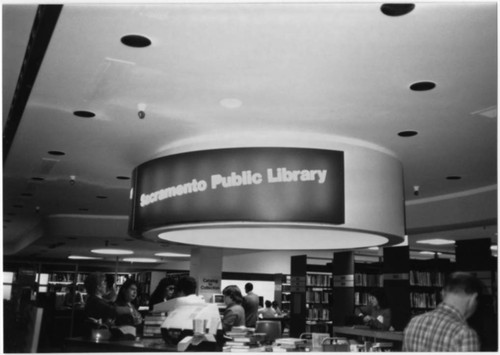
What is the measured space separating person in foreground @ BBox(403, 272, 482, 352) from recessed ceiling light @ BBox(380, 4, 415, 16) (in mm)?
1479

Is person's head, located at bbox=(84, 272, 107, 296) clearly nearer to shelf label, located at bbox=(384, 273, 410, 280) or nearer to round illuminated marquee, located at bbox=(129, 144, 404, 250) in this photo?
round illuminated marquee, located at bbox=(129, 144, 404, 250)

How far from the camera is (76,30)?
132 inches

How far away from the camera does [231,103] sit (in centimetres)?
458

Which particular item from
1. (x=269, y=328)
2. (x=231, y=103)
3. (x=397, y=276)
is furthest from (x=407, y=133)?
(x=397, y=276)

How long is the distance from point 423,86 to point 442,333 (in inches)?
80.2

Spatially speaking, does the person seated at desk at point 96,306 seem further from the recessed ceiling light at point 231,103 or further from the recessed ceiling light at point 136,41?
the recessed ceiling light at point 136,41

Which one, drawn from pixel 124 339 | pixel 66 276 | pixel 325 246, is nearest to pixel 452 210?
pixel 325 246

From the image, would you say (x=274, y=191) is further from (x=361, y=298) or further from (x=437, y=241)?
(x=437, y=241)

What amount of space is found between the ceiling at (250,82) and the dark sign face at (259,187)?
278 mm

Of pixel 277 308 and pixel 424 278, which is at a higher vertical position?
pixel 424 278

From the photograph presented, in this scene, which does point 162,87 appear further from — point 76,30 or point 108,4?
point 108,4

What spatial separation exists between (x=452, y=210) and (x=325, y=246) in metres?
2.72

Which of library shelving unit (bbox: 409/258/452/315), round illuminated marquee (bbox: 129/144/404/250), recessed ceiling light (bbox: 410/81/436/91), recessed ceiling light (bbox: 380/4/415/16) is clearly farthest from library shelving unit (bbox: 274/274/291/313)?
recessed ceiling light (bbox: 380/4/415/16)

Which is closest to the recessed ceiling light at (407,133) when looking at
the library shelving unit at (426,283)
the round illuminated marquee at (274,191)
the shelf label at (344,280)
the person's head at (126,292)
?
the round illuminated marquee at (274,191)
